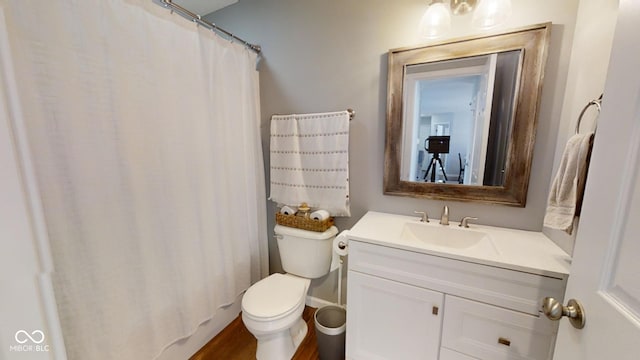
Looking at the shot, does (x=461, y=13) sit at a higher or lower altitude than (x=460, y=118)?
higher

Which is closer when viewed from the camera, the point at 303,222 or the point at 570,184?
the point at 570,184

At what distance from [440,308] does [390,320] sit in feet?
0.85

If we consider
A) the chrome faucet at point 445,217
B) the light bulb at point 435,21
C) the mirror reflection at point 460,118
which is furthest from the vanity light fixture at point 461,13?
the chrome faucet at point 445,217

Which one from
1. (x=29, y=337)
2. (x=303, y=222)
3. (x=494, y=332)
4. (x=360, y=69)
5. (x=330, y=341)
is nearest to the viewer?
(x=29, y=337)

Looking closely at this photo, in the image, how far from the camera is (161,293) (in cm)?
125

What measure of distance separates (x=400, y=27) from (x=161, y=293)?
1.95 metres

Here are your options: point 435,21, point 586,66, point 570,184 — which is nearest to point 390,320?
point 570,184

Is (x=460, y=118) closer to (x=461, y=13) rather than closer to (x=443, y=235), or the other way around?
(x=461, y=13)

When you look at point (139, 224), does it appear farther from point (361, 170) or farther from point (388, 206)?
point (388, 206)

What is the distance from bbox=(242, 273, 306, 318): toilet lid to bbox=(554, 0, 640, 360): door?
1.14 metres

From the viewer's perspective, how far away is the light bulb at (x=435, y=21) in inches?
48.1

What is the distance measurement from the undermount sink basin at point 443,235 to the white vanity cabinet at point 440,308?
240 millimetres

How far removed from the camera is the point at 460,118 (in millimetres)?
1344

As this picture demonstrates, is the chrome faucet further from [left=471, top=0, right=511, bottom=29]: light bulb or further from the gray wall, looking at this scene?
[left=471, top=0, right=511, bottom=29]: light bulb
